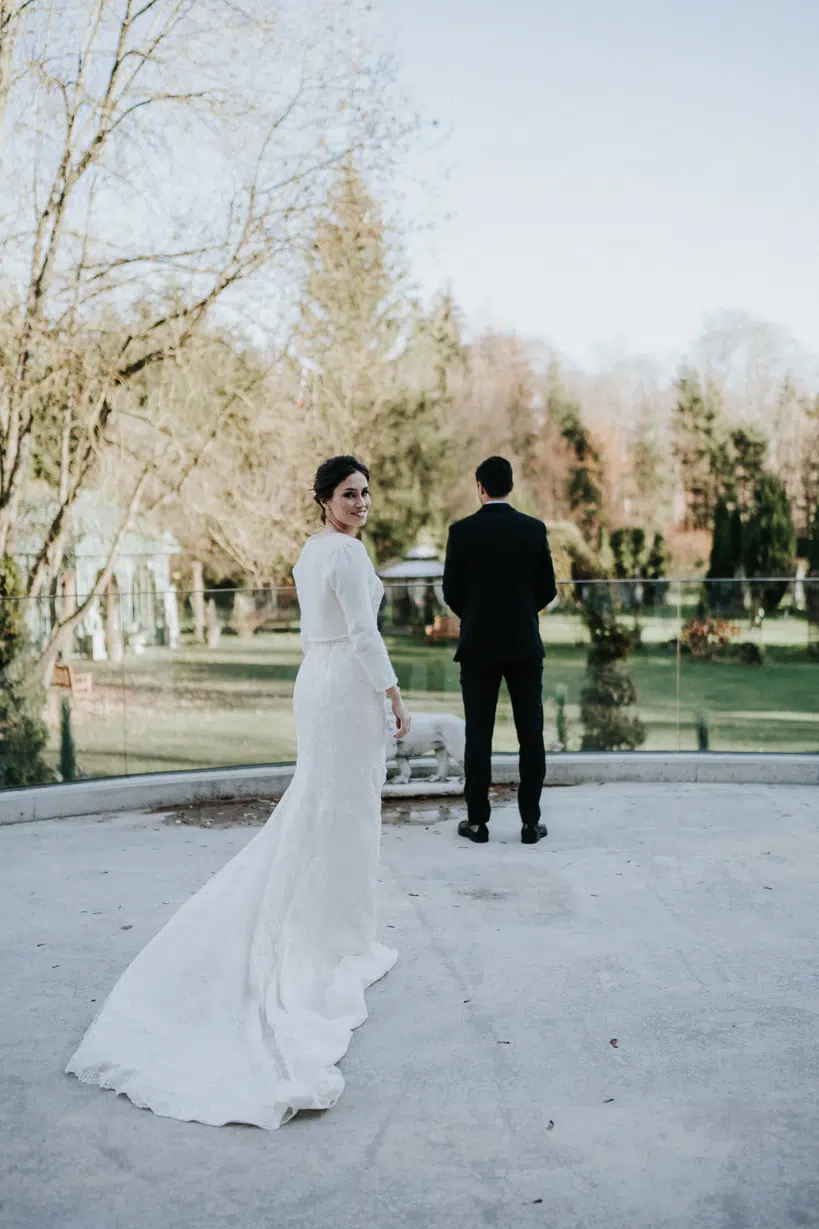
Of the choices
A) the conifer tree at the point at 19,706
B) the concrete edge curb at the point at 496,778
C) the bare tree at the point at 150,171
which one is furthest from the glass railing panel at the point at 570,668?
the bare tree at the point at 150,171

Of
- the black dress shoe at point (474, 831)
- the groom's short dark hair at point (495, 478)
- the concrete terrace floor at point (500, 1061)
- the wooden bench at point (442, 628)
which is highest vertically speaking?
the groom's short dark hair at point (495, 478)

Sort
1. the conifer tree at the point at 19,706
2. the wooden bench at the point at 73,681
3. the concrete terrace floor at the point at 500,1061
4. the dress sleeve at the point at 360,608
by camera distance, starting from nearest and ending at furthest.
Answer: the concrete terrace floor at the point at 500,1061, the dress sleeve at the point at 360,608, the conifer tree at the point at 19,706, the wooden bench at the point at 73,681

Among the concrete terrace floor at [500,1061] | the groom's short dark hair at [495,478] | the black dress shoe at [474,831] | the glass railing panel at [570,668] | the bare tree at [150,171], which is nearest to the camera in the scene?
the concrete terrace floor at [500,1061]

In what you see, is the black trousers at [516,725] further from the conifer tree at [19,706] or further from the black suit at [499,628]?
the conifer tree at [19,706]

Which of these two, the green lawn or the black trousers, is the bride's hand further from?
the green lawn

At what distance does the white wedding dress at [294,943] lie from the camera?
3016mm

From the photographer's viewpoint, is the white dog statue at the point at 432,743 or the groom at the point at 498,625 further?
the white dog statue at the point at 432,743

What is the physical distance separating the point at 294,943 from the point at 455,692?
4547mm

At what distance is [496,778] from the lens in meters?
7.47

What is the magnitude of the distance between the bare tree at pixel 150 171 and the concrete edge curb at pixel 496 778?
156 inches

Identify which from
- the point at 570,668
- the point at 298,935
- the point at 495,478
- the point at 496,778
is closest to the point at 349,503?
the point at 298,935

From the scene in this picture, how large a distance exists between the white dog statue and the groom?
1.10m

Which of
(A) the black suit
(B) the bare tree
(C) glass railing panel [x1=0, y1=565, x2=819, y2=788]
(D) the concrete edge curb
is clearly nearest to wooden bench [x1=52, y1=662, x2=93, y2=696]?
(C) glass railing panel [x1=0, y1=565, x2=819, y2=788]

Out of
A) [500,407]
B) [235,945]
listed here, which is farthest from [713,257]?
[235,945]
